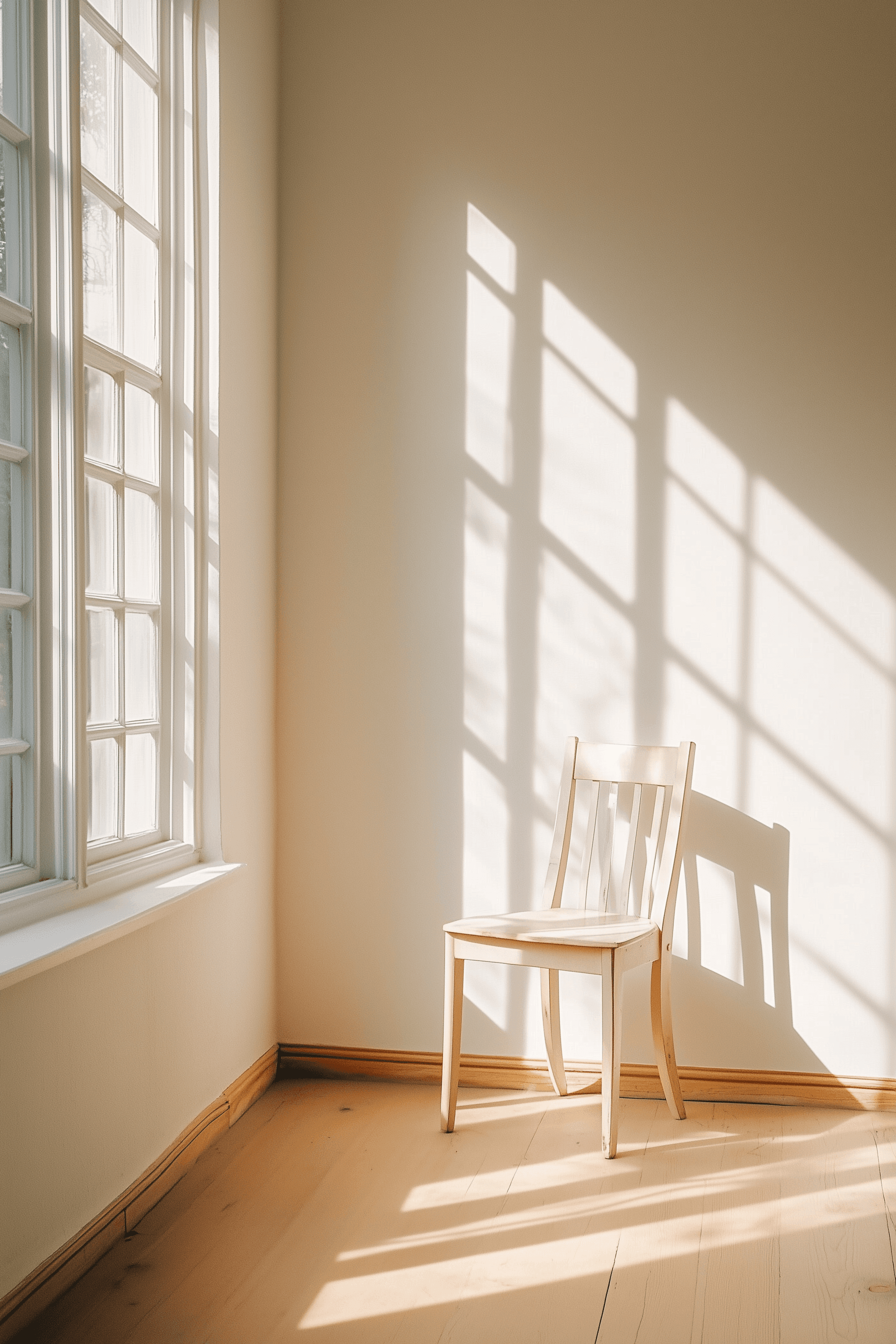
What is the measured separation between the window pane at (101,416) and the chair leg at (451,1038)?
1284 mm

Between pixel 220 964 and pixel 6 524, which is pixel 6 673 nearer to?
pixel 6 524

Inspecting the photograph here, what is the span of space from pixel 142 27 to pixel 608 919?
7.30 ft

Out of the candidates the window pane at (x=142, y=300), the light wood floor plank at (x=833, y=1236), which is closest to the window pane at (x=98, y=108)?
the window pane at (x=142, y=300)

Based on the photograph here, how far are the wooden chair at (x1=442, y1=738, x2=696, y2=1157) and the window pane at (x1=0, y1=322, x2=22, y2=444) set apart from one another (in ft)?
4.52

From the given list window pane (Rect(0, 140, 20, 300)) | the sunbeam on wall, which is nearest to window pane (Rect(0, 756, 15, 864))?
window pane (Rect(0, 140, 20, 300))

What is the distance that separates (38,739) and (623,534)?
1546mm

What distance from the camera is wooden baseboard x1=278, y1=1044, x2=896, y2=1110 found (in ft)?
8.84

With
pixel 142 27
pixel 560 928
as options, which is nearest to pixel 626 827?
pixel 560 928

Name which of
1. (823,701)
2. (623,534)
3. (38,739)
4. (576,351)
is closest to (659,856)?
(823,701)

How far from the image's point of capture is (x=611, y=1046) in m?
2.32

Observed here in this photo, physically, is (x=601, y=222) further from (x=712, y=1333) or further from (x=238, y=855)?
(x=712, y=1333)

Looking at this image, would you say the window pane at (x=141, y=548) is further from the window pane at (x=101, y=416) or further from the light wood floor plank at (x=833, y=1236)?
the light wood floor plank at (x=833, y=1236)

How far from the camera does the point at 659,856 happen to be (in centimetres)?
276

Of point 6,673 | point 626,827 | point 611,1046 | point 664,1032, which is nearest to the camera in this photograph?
point 6,673
